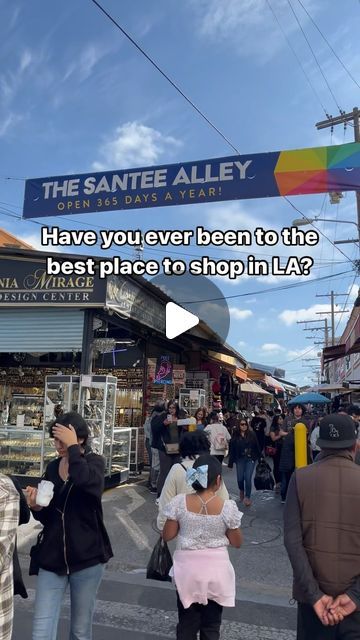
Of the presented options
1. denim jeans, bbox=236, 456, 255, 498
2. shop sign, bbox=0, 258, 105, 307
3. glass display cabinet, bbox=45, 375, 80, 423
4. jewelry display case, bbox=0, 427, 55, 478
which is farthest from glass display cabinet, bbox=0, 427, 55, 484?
denim jeans, bbox=236, 456, 255, 498

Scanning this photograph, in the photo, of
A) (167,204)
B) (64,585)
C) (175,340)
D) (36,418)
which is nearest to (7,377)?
(36,418)

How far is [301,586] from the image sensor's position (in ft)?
8.18

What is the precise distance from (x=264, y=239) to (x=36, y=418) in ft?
22.6

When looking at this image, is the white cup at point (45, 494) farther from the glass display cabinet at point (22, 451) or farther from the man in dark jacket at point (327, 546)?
the glass display cabinet at point (22, 451)

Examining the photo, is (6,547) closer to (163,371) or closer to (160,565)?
(160,565)

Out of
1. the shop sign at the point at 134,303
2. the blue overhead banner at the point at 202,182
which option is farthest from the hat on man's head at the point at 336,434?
the shop sign at the point at 134,303

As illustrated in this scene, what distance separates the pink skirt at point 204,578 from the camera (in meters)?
2.94

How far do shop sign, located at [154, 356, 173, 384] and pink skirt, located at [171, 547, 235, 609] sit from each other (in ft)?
34.9

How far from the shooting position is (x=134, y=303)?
11.1 metres

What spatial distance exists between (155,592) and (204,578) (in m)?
2.30

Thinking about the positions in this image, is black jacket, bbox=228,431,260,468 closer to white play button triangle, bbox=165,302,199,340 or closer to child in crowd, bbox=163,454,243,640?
white play button triangle, bbox=165,302,199,340

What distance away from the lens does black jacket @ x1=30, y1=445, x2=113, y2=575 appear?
117 inches

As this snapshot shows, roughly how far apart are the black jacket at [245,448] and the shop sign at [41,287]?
362 centimetres

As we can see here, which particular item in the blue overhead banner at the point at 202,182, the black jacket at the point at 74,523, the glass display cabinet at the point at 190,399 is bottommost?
the black jacket at the point at 74,523
